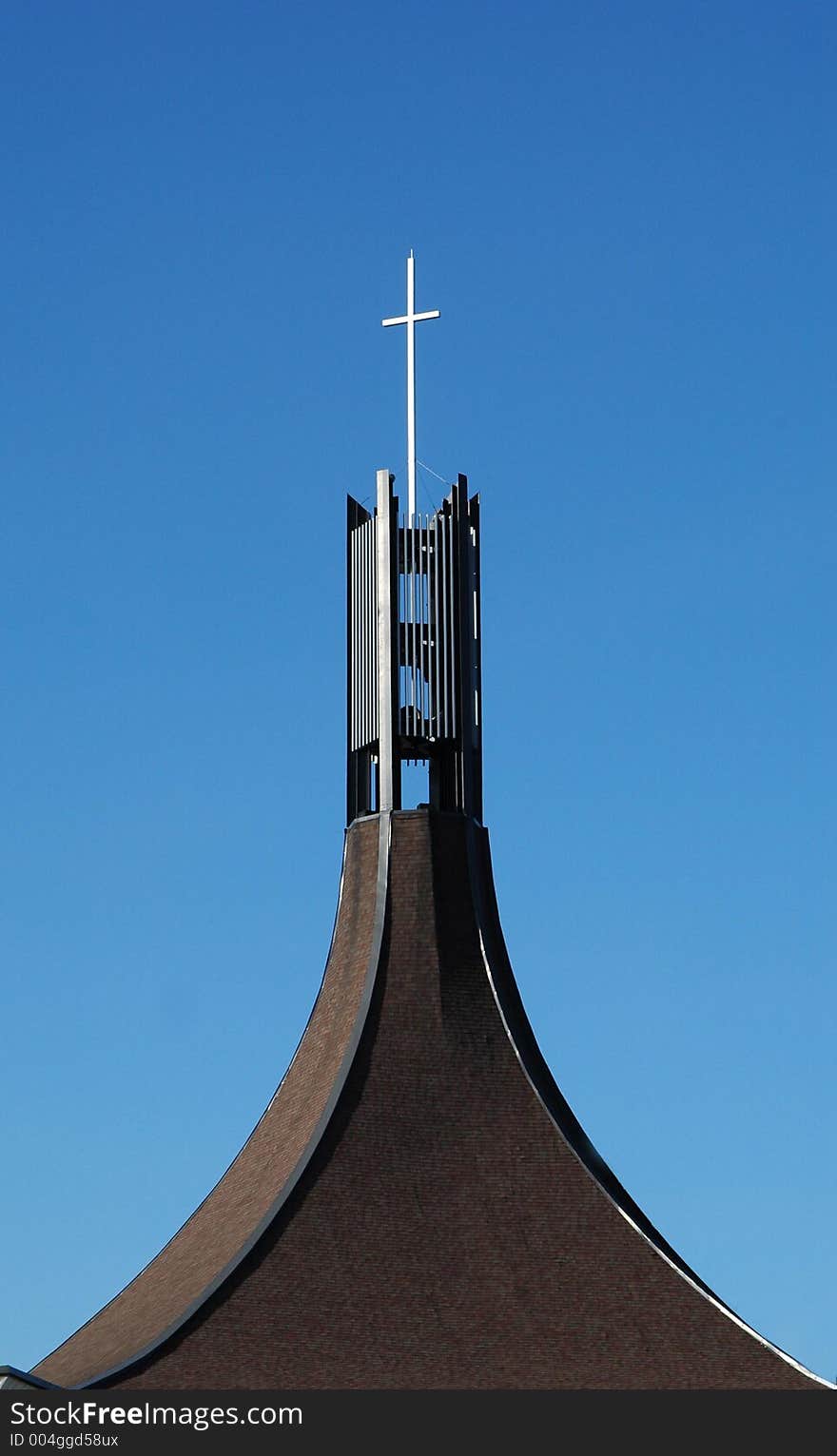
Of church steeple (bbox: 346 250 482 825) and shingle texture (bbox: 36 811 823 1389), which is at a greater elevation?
church steeple (bbox: 346 250 482 825)

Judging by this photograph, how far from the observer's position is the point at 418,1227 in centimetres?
3209

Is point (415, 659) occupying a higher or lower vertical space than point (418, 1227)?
higher

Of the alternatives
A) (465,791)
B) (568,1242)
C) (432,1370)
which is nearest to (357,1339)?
(432,1370)

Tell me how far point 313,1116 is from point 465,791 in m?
4.85

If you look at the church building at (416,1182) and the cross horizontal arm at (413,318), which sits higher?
the cross horizontal arm at (413,318)

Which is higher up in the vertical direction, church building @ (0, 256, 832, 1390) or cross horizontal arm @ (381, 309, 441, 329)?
cross horizontal arm @ (381, 309, 441, 329)

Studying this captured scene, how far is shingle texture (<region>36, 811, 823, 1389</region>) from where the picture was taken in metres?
30.6

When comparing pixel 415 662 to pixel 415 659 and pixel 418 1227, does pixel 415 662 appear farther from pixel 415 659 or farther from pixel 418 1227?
pixel 418 1227

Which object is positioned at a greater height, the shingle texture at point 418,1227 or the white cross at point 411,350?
Result: the white cross at point 411,350

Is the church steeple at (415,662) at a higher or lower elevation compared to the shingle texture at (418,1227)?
higher

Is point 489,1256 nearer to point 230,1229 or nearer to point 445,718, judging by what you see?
point 230,1229

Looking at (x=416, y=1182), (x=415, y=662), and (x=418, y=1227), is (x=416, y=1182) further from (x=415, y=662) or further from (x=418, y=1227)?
(x=415, y=662)

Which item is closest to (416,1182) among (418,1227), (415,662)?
(418,1227)

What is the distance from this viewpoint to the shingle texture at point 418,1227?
30641 millimetres
